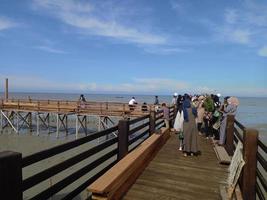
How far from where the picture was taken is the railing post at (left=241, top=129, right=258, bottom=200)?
227 inches

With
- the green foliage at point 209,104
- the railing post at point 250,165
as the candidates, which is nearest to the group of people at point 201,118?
the green foliage at point 209,104

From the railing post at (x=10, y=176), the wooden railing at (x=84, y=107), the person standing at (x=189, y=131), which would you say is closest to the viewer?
the railing post at (x=10, y=176)

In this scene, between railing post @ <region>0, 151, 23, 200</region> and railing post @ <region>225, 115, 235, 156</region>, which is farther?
railing post @ <region>225, 115, 235, 156</region>

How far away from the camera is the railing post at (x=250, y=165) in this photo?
575 cm

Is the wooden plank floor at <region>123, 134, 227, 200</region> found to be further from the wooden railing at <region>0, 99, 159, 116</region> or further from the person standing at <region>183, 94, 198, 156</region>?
the wooden railing at <region>0, 99, 159, 116</region>

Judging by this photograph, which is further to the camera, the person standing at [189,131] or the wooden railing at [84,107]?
the wooden railing at [84,107]

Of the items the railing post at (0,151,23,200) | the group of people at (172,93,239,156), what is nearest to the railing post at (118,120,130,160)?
the group of people at (172,93,239,156)

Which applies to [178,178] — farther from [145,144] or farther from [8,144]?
[8,144]

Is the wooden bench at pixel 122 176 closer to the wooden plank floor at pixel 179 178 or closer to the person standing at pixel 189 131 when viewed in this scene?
the wooden plank floor at pixel 179 178

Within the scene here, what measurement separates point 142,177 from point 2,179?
399 centimetres

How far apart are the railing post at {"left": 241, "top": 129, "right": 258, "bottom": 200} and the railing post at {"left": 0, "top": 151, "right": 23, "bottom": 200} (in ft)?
13.0

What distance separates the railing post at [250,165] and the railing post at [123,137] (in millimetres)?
2583

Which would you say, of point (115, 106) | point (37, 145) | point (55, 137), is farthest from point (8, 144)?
point (115, 106)

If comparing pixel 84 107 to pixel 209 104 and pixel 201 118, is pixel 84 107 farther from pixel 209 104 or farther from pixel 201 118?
pixel 209 104
